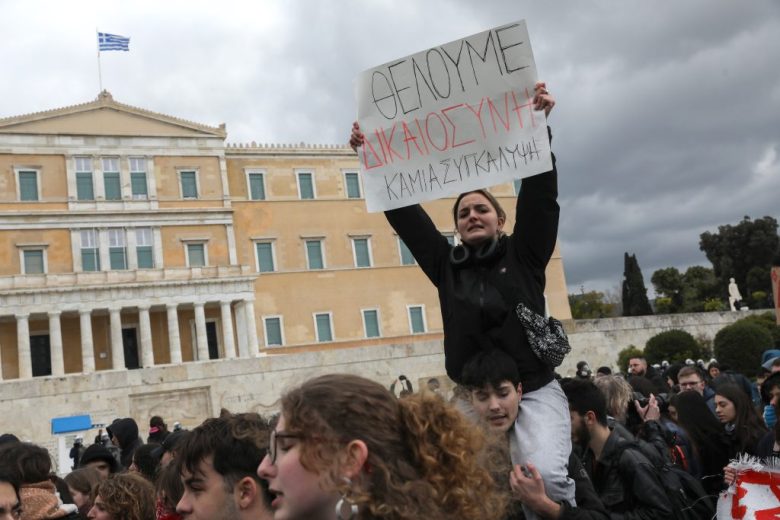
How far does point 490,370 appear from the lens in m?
2.95

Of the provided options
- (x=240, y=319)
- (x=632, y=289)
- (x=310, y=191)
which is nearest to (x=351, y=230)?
(x=310, y=191)

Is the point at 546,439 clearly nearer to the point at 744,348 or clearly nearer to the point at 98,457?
the point at 98,457

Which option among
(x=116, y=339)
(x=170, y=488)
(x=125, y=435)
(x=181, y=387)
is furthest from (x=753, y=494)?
(x=116, y=339)

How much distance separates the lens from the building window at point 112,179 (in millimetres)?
34531

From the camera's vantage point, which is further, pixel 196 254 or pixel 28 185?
pixel 196 254

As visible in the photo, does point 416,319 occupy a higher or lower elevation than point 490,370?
higher

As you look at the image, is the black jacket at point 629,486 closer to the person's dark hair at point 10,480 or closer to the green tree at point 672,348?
the person's dark hair at point 10,480

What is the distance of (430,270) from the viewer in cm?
354

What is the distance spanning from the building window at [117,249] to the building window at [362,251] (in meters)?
10.8

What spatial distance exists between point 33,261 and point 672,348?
24.9 m

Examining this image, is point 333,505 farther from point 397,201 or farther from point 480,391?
point 397,201

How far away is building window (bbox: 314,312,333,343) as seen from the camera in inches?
1468

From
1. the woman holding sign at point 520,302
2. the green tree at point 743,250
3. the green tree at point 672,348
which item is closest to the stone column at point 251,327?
the green tree at point 672,348

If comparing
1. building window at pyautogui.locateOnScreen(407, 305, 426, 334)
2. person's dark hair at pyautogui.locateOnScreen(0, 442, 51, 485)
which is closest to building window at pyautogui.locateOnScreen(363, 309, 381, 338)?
building window at pyautogui.locateOnScreen(407, 305, 426, 334)
